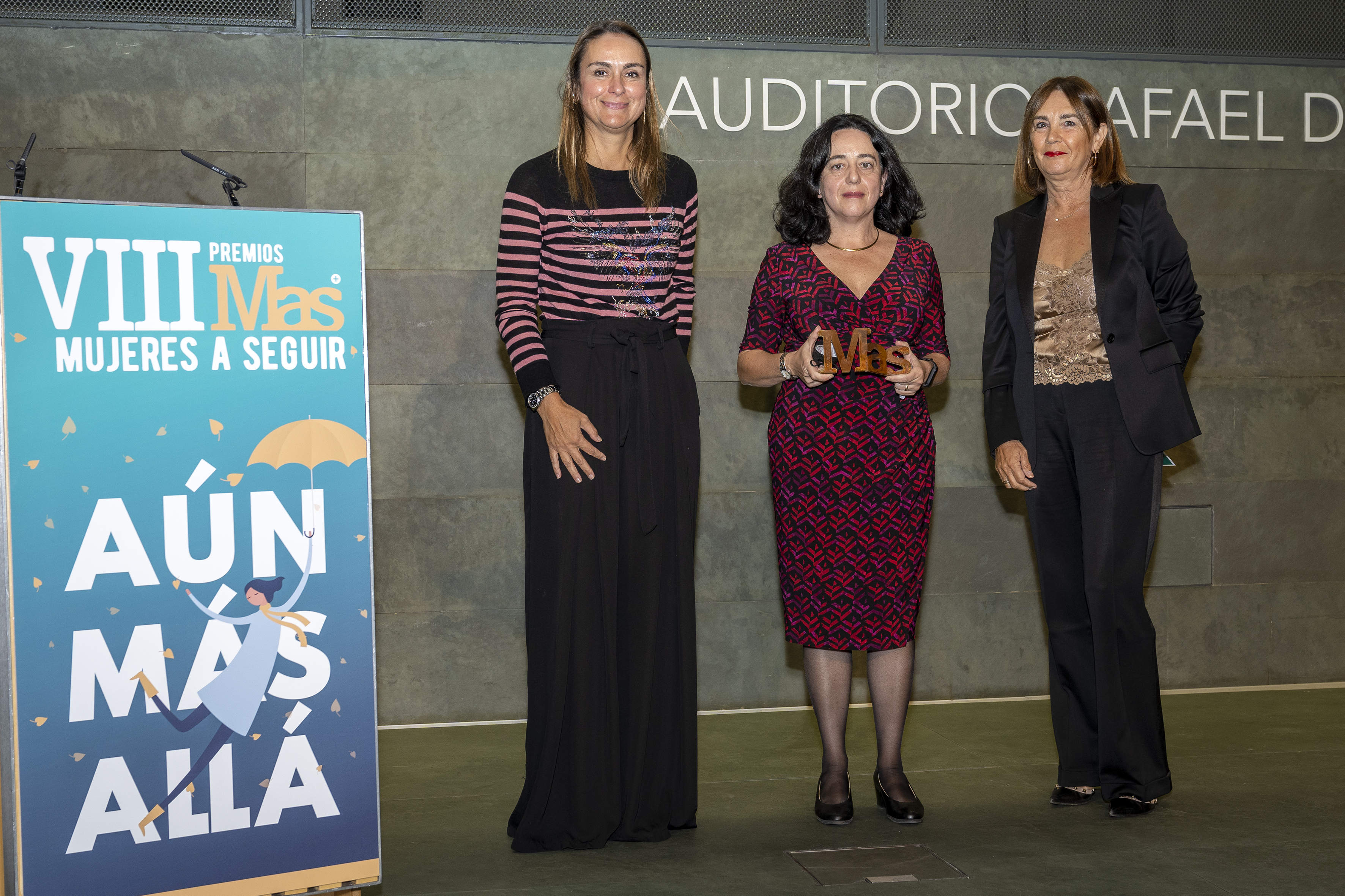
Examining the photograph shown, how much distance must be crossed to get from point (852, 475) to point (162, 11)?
2843 mm

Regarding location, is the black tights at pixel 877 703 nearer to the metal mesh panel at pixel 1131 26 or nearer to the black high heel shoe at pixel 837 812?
the black high heel shoe at pixel 837 812

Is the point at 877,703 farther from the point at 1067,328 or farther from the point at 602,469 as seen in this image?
the point at 1067,328

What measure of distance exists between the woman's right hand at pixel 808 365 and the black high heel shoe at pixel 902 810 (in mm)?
1058

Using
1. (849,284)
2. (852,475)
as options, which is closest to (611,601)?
(852,475)

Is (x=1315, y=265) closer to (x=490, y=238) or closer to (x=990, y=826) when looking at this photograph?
(x=990, y=826)

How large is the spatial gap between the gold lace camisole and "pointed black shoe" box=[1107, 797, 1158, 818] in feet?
3.56

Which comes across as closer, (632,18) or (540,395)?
(540,395)

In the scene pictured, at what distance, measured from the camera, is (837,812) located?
2.99 meters

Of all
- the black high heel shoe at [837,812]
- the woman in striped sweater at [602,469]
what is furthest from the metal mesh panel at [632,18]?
the black high heel shoe at [837,812]

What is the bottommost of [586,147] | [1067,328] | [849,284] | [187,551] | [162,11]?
[187,551]

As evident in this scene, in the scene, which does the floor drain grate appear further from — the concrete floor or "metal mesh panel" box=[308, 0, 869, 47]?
"metal mesh panel" box=[308, 0, 869, 47]

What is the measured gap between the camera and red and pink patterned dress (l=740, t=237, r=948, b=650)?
3004mm

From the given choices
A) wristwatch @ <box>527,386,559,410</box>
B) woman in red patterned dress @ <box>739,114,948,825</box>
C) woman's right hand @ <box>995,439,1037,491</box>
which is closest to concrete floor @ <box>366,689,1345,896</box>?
woman in red patterned dress @ <box>739,114,948,825</box>

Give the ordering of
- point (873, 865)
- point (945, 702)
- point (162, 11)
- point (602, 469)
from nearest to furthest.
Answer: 1. point (873, 865)
2. point (602, 469)
3. point (162, 11)
4. point (945, 702)
